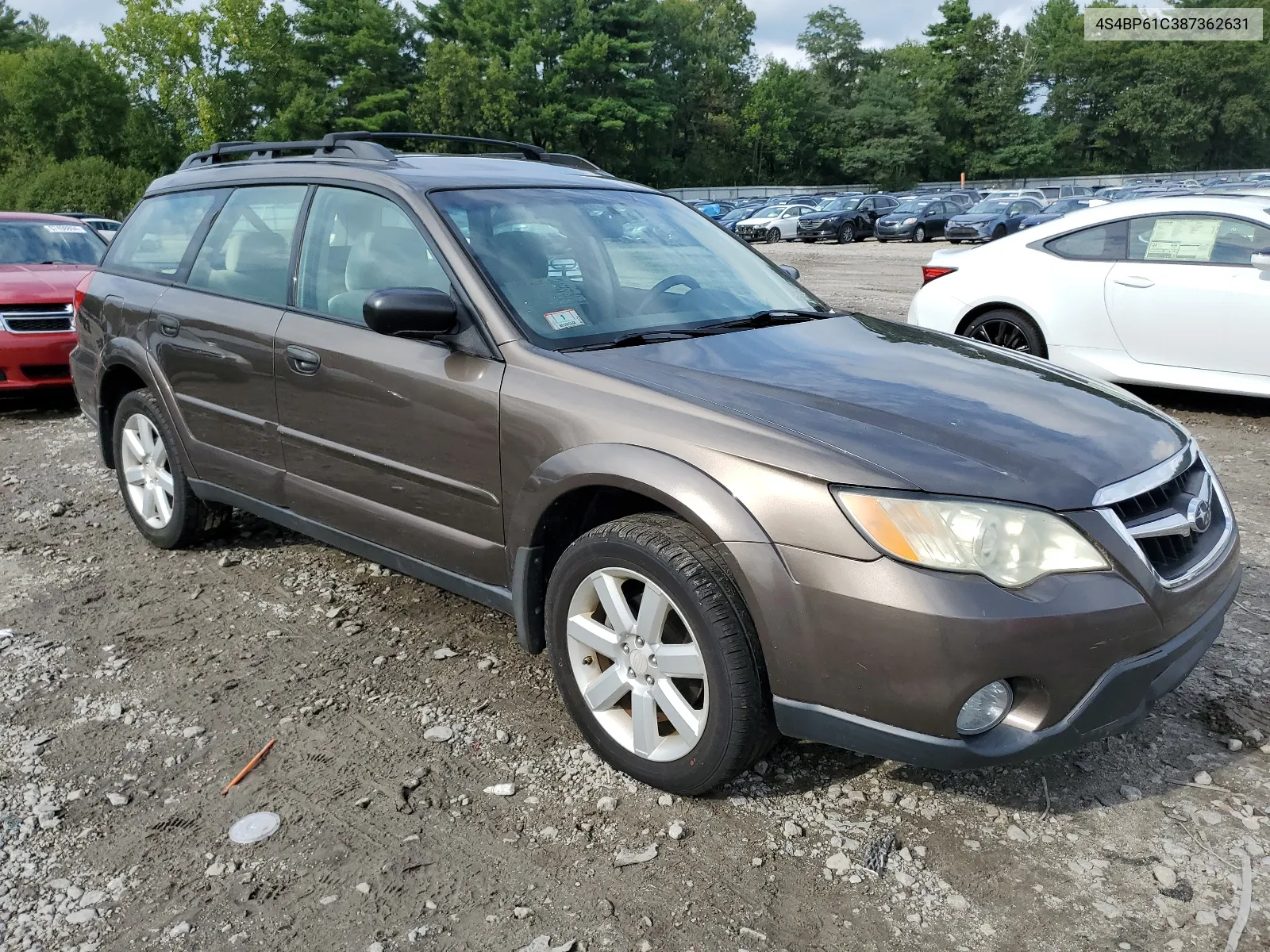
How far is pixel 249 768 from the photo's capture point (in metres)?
3.07

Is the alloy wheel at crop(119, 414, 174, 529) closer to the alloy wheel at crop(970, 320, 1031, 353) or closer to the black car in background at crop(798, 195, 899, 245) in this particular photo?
the alloy wheel at crop(970, 320, 1031, 353)

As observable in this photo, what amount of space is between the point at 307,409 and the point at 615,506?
136cm

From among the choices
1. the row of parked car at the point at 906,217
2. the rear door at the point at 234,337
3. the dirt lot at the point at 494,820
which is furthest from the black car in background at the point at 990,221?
the dirt lot at the point at 494,820

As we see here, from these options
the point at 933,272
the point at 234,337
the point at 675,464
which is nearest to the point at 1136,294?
the point at 933,272

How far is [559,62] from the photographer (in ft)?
221

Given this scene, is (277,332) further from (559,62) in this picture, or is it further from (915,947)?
(559,62)

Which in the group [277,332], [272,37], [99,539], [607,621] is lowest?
[99,539]

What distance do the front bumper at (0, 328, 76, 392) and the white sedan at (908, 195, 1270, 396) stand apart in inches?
260

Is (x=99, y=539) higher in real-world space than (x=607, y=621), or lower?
lower

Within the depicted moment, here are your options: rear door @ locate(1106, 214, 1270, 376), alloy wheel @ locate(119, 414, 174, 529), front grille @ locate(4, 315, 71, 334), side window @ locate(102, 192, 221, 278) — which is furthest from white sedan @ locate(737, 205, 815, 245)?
alloy wheel @ locate(119, 414, 174, 529)

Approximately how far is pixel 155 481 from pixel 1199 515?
4.25 metres

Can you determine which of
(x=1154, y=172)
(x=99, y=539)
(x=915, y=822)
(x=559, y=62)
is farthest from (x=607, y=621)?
(x=1154, y=172)

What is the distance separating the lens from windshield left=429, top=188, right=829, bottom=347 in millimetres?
3277

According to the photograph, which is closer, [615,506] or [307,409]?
[615,506]
